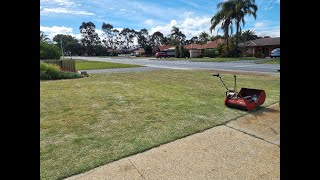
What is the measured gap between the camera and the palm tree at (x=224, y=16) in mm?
41806

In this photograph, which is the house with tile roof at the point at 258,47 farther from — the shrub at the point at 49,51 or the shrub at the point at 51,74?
the shrub at the point at 51,74

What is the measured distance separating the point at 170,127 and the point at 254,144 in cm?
176

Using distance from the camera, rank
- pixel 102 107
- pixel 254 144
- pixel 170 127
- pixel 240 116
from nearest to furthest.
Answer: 1. pixel 254 144
2. pixel 170 127
3. pixel 240 116
4. pixel 102 107

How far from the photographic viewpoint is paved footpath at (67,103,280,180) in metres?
3.48

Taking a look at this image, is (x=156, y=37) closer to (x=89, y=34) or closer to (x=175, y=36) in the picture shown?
(x=89, y=34)

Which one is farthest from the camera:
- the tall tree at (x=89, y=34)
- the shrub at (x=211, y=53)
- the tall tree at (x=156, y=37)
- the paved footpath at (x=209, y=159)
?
the tall tree at (x=156, y=37)

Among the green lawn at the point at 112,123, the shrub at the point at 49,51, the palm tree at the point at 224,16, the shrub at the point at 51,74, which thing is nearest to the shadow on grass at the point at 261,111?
the green lawn at the point at 112,123

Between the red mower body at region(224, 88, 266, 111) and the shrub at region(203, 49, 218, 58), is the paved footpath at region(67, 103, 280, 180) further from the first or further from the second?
the shrub at region(203, 49, 218, 58)

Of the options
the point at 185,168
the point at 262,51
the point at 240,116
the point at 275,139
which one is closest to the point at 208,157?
the point at 185,168

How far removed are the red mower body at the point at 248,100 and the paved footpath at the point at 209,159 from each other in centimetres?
155

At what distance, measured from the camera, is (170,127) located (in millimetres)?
5480

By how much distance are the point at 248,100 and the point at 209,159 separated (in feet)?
11.7

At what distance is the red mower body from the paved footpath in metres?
1.55

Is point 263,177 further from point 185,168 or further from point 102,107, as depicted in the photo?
point 102,107
